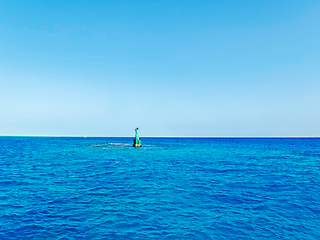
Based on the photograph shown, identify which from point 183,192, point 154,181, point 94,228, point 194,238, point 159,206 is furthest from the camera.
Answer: point 154,181

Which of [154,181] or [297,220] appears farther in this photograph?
[154,181]

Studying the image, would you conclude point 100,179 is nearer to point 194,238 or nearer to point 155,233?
point 155,233

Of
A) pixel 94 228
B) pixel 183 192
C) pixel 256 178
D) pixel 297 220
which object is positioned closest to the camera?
pixel 94 228

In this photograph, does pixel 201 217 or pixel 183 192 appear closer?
pixel 201 217

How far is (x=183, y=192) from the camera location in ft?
63.6

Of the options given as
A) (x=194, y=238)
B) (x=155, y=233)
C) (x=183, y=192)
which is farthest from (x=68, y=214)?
(x=183, y=192)

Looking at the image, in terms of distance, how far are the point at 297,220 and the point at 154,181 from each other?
576 inches

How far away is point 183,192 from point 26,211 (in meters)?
13.1

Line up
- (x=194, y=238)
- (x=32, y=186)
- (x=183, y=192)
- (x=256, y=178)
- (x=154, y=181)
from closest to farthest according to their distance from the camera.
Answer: (x=194, y=238) → (x=183, y=192) → (x=32, y=186) → (x=154, y=181) → (x=256, y=178)

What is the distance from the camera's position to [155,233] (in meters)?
11.4

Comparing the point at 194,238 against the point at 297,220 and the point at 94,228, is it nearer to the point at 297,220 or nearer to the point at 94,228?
the point at 94,228

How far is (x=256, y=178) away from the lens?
2616 centimetres

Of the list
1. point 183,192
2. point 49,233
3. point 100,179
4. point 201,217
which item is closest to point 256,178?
point 183,192

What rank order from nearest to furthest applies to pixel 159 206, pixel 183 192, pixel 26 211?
pixel 26 211 < pixel 159 206 < pixel 183 192
